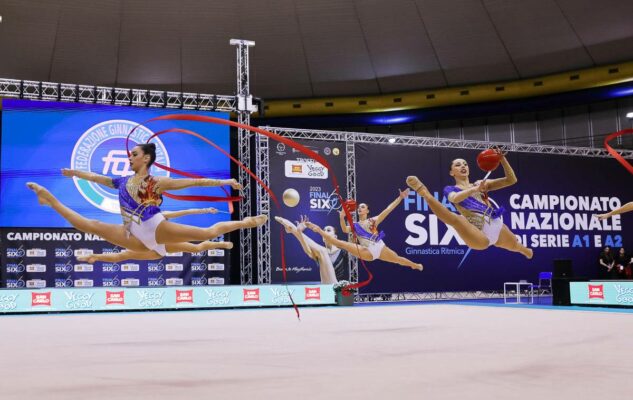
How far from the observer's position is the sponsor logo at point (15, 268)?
55.3 feet

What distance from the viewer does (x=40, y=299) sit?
53.5 ft

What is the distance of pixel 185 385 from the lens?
4.98 m

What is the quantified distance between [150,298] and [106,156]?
3818 millimetres

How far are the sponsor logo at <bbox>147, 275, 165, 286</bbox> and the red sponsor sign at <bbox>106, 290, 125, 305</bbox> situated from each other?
4.08ft

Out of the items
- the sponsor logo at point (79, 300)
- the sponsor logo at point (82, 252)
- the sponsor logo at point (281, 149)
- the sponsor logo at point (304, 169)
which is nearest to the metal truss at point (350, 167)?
the sponsor logo at point (304, 169)

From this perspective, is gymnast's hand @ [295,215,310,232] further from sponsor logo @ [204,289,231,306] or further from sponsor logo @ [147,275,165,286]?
sponsor logo @ [147,275,165,286]

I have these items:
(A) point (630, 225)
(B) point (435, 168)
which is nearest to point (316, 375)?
(B) point (435, 168)

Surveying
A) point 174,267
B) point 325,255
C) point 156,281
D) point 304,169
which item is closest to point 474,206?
point 325,255

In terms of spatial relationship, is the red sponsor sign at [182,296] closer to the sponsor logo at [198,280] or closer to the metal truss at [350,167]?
the sponsor logo at [198,280]

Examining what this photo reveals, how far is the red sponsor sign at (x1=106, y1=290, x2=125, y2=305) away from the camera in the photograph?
16.7 m

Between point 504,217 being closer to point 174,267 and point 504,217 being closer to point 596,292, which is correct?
point 596,292

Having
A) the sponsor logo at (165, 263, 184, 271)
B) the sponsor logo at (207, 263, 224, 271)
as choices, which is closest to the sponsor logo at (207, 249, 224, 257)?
the sponsor logo at (207, 263, 224, 271)

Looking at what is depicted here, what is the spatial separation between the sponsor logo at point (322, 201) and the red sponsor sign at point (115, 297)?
5694 millimetres

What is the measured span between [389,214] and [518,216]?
4.39 meters
